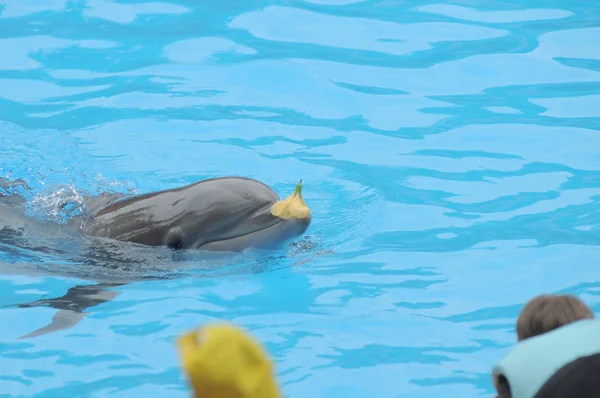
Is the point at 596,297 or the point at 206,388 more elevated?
the point at 206,388

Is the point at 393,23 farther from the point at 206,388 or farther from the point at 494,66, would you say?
the point at 206,388

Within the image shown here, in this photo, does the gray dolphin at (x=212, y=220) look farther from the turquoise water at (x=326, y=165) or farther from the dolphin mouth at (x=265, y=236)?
the turquoise water at (x=326, y=165)

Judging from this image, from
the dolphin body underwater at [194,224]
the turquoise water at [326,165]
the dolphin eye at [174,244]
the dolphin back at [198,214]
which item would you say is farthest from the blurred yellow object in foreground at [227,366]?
the dolphin eye at [174,244]

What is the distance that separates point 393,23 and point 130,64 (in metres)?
3.10

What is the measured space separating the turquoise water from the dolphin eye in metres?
0.08

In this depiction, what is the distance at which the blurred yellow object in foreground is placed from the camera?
1.91 m

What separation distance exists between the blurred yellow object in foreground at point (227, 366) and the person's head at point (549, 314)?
165 cm

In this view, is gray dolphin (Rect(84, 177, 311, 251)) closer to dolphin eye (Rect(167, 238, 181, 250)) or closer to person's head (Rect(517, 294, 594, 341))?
dolphin eye (Rect(167, 238, 181, 250))

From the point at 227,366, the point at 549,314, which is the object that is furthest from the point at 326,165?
the point at 227,366

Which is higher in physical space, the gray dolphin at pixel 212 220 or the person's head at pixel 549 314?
the person's head at pixel 549 314

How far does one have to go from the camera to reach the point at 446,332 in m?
5.79

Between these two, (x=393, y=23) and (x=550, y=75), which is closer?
(x=550, y=75)

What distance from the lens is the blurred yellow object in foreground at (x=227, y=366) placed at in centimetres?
191

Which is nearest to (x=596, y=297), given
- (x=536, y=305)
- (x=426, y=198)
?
(x=426, y=198)
